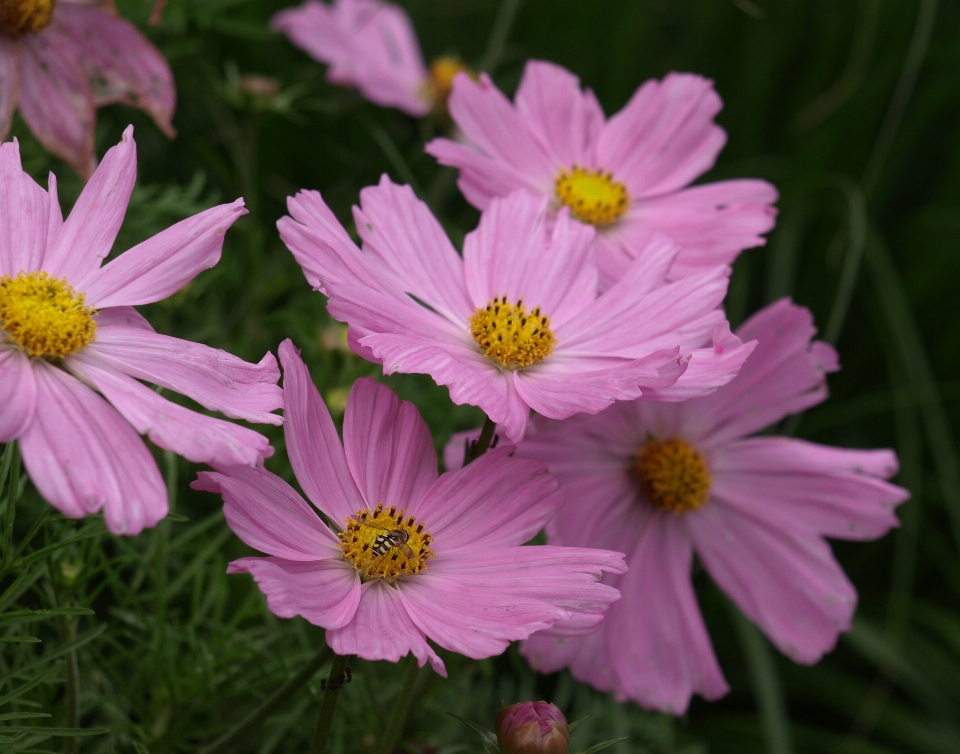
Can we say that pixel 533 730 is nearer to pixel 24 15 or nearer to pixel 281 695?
pixel 281 695

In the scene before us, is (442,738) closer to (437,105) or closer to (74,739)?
(74,739)

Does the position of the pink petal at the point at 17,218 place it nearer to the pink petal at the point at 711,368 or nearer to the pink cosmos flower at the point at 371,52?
the pink petal at the point at 711,368

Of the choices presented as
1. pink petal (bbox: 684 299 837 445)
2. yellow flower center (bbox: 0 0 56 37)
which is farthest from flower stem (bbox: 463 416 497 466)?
yellow flower center (bbox: 0 0 56 37)

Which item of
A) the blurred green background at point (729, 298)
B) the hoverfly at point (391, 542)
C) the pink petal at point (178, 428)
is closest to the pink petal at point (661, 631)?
the blurred green background at point (729, 298)

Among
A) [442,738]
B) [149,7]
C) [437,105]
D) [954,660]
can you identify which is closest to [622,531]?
[442,738]

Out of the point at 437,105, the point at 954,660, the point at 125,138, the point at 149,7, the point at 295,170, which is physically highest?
the point at 125,138

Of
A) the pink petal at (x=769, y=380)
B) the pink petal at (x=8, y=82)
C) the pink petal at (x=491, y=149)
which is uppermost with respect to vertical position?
the pink petal at (x=491, y=149)
